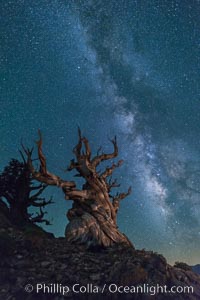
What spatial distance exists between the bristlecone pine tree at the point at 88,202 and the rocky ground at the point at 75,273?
1440 mm

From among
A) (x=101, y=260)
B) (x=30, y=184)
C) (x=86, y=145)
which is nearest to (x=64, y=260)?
(x=101, y=260)

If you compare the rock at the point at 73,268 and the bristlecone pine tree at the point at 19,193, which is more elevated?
the bristlecone pine tree at the point at 19,193

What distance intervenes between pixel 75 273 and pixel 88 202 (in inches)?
231

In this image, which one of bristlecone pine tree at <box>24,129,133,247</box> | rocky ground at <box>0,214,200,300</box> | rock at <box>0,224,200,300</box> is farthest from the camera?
bristlecone pine tree at <box>24,129,133,247</box>

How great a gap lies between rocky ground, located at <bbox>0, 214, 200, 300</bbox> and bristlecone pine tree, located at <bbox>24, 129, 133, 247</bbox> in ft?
4.72

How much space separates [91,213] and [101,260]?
13.0 ft

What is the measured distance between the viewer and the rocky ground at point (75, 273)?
885 centimetres

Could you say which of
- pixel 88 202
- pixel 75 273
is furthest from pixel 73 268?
pixel 88 202

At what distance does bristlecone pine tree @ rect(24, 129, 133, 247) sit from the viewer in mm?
13889

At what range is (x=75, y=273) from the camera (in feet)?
32.3

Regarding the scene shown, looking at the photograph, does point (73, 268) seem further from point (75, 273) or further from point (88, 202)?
point (88, 202)

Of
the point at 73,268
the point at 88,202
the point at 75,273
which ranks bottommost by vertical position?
the point at 75,273

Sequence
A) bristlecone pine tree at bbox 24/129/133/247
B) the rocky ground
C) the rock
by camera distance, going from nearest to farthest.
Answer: the rocky ground < the rock < bristlecone pine tree at bbox 24/129/133/247

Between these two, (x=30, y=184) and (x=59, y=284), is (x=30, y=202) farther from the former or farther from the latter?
(x=59, y=284)
